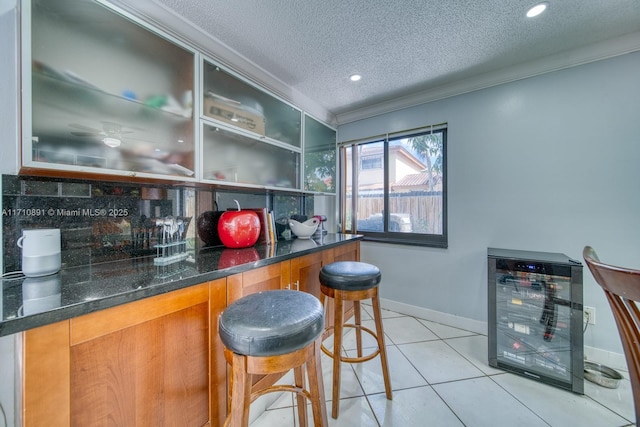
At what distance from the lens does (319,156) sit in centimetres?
253

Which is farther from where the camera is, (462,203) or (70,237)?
(462,203)

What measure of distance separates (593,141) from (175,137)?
9.46ft

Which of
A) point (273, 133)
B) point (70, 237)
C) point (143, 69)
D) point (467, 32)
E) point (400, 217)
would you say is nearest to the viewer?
point (70, 237)

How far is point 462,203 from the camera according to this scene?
2260mm

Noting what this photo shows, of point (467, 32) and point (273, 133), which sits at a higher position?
point (467, 32)

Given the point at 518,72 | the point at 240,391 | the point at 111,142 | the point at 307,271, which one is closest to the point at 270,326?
the point at 240,391

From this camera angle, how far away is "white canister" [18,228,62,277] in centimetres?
89

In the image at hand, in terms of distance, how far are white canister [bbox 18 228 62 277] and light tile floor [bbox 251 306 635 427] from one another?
1.18 metres

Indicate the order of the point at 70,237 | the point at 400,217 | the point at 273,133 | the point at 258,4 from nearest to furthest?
the point at 70,237 < the point at 258,4 < the point at 273,133 < the point at 400,217

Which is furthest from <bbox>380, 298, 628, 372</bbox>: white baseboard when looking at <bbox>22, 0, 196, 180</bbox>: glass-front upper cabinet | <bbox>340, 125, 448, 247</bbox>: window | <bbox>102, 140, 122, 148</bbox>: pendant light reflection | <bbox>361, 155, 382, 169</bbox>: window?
<bbox>102, 140, 122, 148</bbox>: pendant light reflection

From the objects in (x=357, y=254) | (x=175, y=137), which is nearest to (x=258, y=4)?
(x=175, y=137)

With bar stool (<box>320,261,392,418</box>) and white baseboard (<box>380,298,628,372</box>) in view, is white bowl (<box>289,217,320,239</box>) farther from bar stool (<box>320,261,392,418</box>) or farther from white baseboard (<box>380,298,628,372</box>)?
white baseboard (<box>380,298,628,372</box>)

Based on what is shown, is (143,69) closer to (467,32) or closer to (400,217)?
(467,32)

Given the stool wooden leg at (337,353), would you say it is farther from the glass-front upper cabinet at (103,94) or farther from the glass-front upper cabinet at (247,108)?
the glass-front upper cabinet at (247,108)
